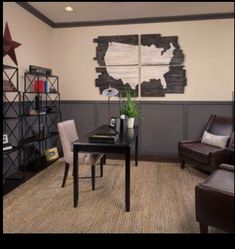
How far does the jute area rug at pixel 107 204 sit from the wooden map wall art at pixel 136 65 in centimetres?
119

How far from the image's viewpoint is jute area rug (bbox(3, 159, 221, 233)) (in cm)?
164

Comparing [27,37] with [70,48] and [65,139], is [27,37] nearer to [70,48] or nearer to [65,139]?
[70,48]

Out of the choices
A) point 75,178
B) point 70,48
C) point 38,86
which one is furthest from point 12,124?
point 70,48

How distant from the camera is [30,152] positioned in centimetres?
292

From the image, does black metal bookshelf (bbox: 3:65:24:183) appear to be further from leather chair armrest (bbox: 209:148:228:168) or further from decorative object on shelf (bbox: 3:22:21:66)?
leather chair armrest (bbox: 209:148:228:168)

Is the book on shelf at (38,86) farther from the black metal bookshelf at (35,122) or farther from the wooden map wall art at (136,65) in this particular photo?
the wooden map wall art at (136,65)

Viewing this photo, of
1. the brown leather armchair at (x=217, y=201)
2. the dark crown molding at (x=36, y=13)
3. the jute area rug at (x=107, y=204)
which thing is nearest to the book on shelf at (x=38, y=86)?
the dark crown molding at (x=36, y=13)

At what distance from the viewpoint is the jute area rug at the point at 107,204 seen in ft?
5.38

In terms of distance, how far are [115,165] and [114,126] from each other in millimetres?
880

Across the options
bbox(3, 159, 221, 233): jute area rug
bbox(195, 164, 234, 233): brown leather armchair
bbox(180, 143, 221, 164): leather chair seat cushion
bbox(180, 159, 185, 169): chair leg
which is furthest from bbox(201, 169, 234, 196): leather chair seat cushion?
bbox(180, 159, 185, 169): chair leg

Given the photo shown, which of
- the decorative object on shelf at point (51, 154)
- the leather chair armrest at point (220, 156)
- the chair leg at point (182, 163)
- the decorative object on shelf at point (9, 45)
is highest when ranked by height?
the decorative object on shelf at point (9, 45)

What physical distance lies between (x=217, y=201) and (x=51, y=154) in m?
2.35

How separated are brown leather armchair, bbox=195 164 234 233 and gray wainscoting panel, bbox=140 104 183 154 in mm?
1804

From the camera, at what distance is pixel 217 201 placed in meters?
1.27
